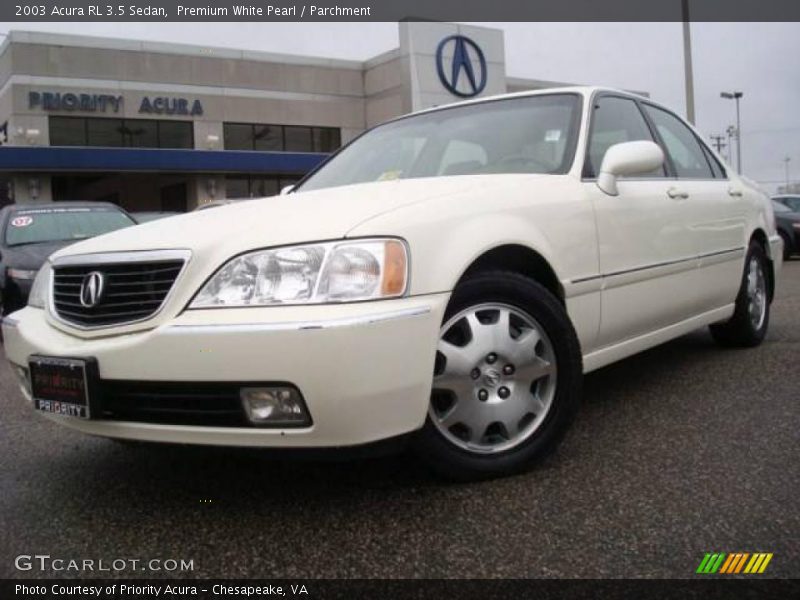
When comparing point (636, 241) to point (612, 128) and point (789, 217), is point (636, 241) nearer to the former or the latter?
point (612, 128)

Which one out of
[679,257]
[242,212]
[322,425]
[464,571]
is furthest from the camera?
[679,257]

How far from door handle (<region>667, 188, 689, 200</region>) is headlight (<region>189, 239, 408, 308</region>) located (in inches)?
76.3

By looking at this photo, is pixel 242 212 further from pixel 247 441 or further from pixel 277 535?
pixel 277 535

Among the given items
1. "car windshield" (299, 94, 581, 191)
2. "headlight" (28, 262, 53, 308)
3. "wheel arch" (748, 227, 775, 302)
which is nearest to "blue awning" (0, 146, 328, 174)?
"wheel arch" (748, 227, 775, 302)

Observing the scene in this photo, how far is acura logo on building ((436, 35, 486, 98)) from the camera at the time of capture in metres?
28.1

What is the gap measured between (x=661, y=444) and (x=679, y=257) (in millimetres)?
1106

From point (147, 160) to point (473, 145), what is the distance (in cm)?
2371

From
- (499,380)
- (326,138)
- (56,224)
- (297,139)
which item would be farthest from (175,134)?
(499,380)

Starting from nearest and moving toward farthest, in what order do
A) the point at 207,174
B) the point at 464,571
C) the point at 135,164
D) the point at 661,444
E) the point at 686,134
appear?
the point at 464,571 → the point at 661,444 → the point at 686,134 → the point at 135,164 → the point at 207,174

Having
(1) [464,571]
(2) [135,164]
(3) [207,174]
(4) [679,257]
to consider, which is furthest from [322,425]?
(3) [207,174]

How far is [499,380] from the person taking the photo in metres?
2.56

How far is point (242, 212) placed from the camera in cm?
274

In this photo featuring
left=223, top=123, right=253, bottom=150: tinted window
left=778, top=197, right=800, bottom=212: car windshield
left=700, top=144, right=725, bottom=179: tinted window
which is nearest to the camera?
left=700, top=144, right=725, bottom=179: tinted window

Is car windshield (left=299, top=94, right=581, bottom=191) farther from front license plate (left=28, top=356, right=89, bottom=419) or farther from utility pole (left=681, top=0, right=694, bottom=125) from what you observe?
utility pole (left=681, top=0, right=694, bottom=125)
